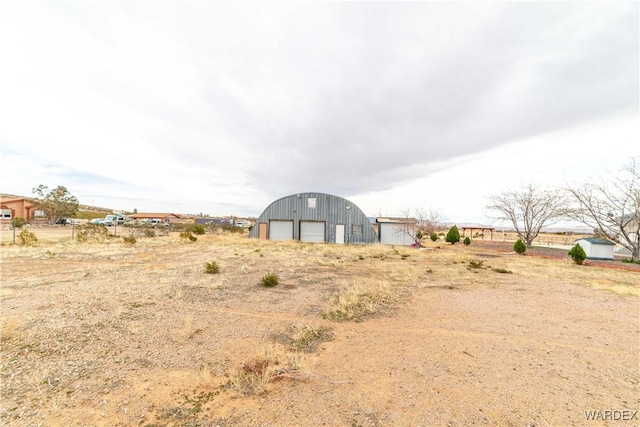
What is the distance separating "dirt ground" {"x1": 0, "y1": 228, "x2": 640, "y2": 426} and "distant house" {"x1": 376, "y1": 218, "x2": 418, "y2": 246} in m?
21.3

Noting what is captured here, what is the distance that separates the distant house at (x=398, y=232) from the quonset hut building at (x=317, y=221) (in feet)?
8.36

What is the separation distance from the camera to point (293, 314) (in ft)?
23.9

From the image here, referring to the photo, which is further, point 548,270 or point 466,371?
point 548,270

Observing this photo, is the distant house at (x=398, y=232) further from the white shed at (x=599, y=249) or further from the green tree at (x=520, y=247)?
the white shed at (x=599, y=249)

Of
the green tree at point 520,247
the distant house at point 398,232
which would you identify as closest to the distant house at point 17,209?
the distant house at point 398,232

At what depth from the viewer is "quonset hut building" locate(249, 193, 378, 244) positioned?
29797 millimetres

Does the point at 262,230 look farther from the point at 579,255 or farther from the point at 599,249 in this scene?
the point at 599,249

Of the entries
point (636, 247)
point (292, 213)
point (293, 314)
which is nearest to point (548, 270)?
point (636, 247)

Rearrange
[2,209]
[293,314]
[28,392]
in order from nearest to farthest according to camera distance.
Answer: [28,392], [293,314], [2,209]

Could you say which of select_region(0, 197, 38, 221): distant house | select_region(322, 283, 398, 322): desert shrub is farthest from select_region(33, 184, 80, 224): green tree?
select_region(322, 283, 398, 322): desert shrub

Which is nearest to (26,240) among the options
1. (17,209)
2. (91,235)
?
(91,235)

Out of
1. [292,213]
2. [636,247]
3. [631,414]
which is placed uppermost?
[292,213]

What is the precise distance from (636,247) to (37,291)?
33.3 meters

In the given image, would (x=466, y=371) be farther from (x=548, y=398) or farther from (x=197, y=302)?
(x=197, y=302)
